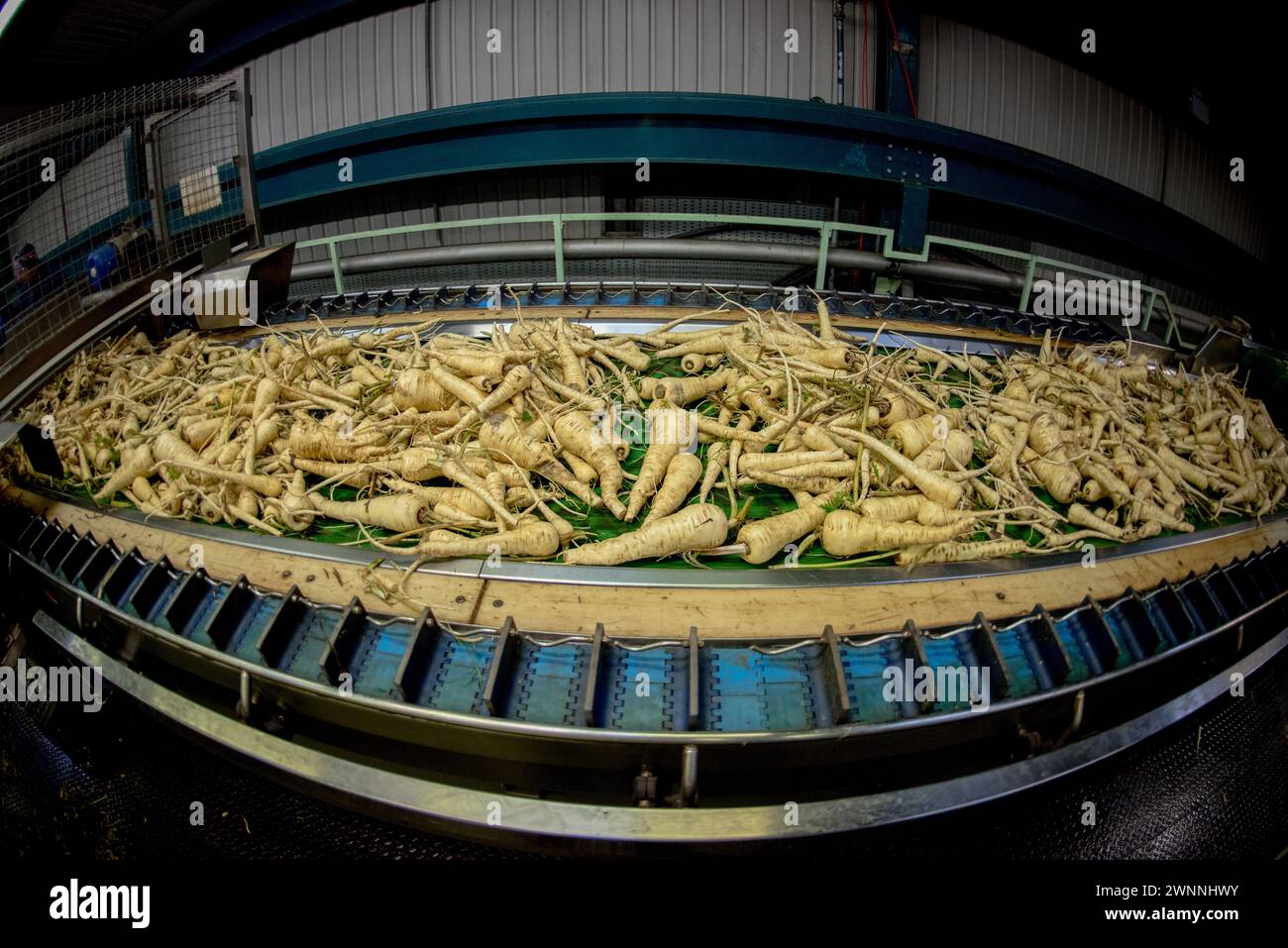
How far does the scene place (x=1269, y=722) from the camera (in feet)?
8.67

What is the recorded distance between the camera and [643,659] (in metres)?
1.77

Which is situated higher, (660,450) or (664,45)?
(664,45)

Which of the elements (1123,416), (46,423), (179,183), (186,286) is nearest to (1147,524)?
(1123,416)

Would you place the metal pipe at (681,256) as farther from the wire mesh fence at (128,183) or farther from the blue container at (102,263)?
the blue container at (102,263)

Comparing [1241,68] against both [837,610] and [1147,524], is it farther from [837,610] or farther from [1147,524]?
[837,610]

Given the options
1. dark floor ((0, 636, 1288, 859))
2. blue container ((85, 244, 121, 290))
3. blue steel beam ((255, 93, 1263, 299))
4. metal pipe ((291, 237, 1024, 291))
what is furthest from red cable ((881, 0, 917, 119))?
blue container ((85, 244, 121, 290))

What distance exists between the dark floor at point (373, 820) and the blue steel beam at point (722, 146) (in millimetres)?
5665

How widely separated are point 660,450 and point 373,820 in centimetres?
192

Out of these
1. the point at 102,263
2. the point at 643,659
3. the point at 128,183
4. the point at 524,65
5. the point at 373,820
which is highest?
the point at 524,65

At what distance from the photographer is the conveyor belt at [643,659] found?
164cm

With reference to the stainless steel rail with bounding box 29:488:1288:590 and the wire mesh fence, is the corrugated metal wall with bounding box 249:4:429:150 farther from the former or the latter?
the stainless steel rail with bounding box 29:488:1288:590

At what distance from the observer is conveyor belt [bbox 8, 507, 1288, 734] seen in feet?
5.40

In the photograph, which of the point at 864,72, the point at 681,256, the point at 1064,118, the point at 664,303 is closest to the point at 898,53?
the point at 864,72

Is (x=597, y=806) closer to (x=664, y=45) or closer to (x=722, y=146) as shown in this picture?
(x=722, y=146)
